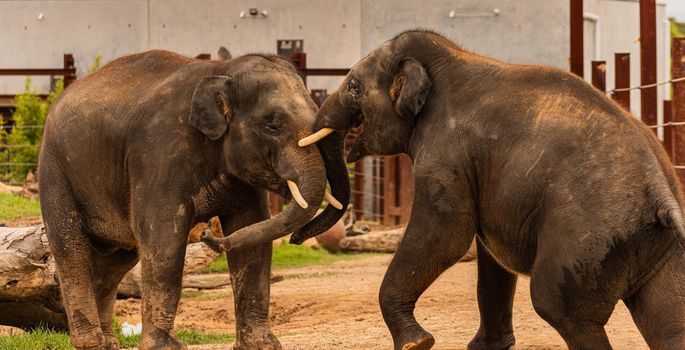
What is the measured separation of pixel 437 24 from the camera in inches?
1259

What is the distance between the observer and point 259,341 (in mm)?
8047

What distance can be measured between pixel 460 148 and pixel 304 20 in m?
25.5

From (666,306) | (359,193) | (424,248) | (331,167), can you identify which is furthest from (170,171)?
(359,193)

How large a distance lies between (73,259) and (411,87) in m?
→ 2.51

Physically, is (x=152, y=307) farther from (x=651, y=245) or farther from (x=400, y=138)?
(x=651, y=245)

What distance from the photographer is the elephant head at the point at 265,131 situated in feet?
24.6

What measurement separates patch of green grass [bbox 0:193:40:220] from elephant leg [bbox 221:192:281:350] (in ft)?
28.9

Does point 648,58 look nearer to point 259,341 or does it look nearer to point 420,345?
point 259,341

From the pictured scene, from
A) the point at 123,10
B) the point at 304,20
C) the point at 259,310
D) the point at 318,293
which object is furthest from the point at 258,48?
the point at 259,310

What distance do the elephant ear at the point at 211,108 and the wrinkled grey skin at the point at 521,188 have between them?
585 millimetres

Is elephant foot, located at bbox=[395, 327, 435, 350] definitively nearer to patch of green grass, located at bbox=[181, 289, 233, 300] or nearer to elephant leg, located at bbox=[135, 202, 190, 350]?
elephant leg, located at bbox=[135, 202, 190, 350]

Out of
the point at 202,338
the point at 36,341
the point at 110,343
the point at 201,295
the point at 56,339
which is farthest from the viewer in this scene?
the point at 201,295

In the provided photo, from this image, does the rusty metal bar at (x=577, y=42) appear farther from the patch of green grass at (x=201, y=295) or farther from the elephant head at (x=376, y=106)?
the elephant head at (x=376, y=106)

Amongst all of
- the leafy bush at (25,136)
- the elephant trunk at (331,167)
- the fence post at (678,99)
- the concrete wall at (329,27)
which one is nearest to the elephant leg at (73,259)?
the elephant trunk at (331,167)
